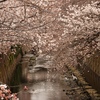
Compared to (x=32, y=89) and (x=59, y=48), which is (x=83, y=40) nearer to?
(x=59, y=48)

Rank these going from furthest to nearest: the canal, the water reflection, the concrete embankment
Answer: the concrete embankment
the water reflection
the canal

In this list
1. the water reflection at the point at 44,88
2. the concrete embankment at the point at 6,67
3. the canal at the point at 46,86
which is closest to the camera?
the canal at the point at 46,86

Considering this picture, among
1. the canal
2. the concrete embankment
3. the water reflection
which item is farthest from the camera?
the concrete embankment

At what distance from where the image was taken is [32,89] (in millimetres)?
24375

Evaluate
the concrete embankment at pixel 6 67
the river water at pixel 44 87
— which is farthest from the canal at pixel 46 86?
the concrete embankment at pixel 6 67

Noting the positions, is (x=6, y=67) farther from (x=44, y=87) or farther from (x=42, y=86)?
(x=44, y=87)

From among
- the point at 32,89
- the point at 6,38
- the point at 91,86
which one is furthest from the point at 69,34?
the point at 32,89

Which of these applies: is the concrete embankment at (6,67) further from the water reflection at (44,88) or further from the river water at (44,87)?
the water reflection at (44,88)

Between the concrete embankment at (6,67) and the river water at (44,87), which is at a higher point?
the concrete embankment at (6,67)

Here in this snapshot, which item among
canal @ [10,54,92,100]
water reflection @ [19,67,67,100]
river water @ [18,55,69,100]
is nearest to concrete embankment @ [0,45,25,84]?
canal @ [10,54,92,100]

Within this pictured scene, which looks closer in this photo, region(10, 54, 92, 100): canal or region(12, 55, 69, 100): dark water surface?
region(10, 54, 92, 100): canal

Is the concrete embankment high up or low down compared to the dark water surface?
up

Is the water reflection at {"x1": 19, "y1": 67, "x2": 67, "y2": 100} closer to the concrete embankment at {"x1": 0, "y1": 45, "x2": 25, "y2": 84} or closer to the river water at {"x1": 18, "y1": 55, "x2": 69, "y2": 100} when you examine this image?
the river water at {"x1": 18, "y1": 55, "x2": 69, "y2": 100}

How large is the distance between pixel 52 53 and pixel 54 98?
16.5 feet
